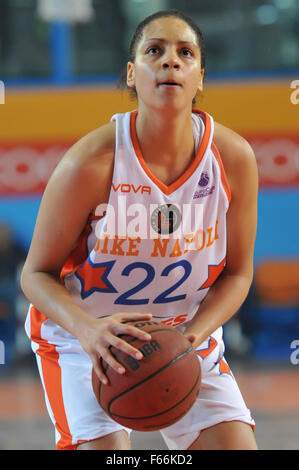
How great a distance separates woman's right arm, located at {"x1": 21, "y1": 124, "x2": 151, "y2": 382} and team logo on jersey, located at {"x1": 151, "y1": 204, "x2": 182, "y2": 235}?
0.17m

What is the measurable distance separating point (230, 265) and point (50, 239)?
619 millimetres

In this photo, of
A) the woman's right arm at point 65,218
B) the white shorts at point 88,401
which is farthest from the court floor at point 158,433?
the woman's right arm at point 65,218

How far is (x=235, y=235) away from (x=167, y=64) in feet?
1.92

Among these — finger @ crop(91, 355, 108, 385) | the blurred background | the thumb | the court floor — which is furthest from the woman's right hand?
the blurred background

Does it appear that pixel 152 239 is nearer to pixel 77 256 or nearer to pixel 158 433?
pixel 77 256

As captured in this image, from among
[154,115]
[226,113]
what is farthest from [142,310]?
[226,113]

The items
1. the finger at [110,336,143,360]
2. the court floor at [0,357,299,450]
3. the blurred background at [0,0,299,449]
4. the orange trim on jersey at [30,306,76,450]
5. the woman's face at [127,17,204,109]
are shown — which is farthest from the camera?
the blurred background at [0,0,299,449]

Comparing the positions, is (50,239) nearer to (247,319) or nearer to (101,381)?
(101,381)

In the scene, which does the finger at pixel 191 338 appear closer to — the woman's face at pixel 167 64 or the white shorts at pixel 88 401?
the white shorts at pixel 88 401

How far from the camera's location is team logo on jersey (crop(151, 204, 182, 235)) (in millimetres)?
2152

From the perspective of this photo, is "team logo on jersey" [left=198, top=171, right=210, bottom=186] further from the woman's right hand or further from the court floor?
the court floor

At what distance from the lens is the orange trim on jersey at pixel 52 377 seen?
2143 millimetres

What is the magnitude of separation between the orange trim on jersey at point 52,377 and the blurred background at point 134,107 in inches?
129

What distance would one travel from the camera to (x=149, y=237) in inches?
85.0
